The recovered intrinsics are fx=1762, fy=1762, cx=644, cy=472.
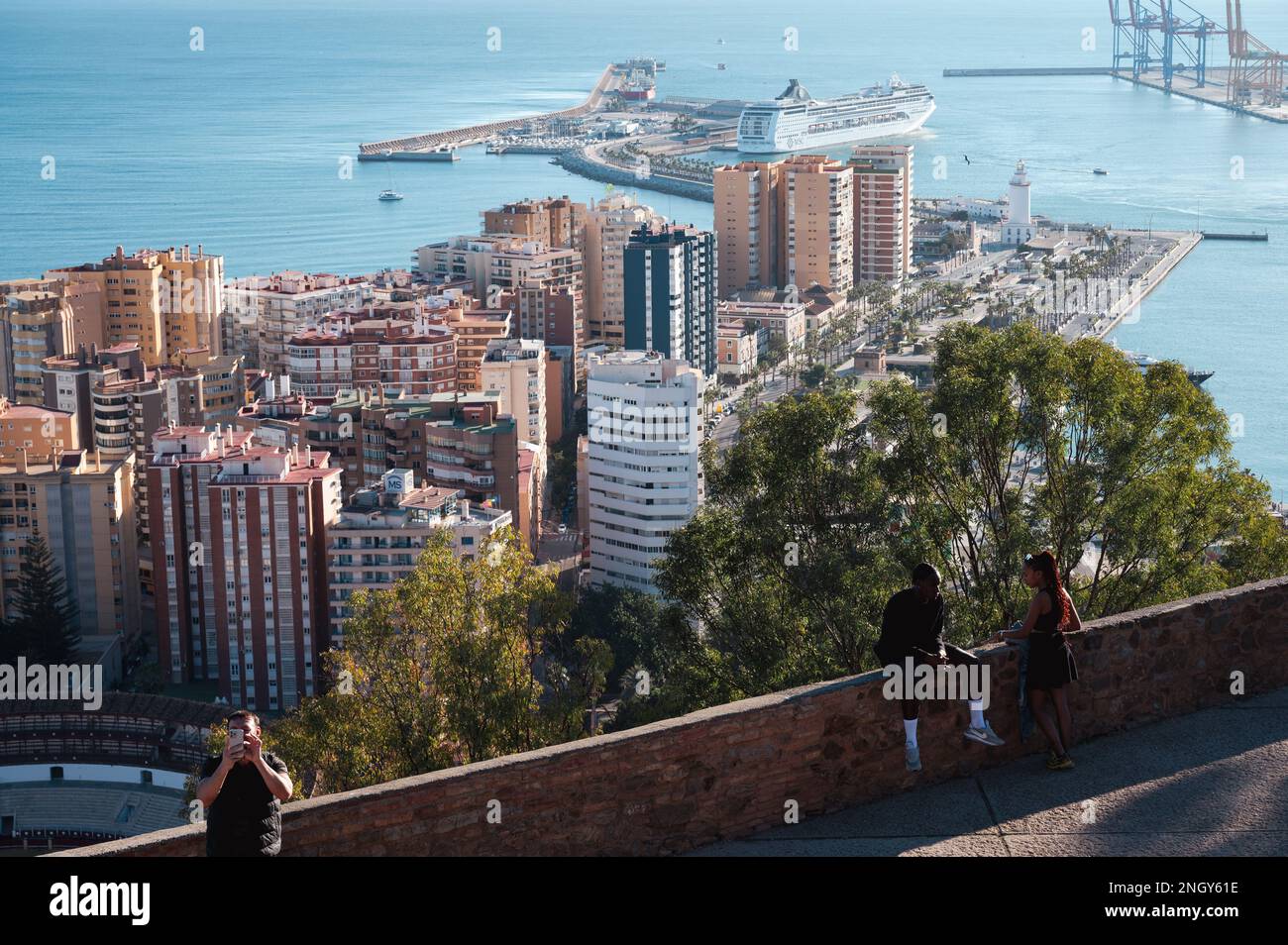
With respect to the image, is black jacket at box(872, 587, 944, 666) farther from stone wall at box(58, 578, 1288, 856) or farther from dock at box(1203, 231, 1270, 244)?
dock at box(1203, 231, 1270, 244)

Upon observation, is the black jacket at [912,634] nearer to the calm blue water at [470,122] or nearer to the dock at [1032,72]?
the calm blue water at [470,122]

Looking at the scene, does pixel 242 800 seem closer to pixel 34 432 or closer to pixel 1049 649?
pixel 1049 649

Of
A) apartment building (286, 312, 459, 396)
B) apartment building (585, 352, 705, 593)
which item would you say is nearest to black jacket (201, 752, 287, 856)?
apartment building (585, 352, 705, 593)

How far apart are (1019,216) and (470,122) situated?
16110mm

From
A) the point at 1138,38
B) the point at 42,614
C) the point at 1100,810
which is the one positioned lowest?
the point at 42,614

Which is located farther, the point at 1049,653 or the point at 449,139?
the point at 449,139

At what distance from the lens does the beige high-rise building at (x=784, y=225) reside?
22.6m

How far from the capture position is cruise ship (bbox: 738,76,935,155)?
35031 millimetres

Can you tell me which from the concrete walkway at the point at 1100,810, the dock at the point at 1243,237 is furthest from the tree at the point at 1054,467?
the dock at the point at 1243,237

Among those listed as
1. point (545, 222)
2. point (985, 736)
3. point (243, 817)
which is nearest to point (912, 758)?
point (985, 736)

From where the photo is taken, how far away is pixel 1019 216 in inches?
1053

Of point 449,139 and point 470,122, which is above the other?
point 470,122

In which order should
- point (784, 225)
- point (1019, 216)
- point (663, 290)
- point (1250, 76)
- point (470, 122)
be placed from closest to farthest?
point (663, 290)
point (784, 225)
point (1019, 216)
point (470, 122)
point (1250, 76)
